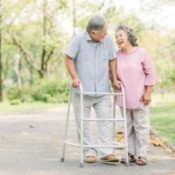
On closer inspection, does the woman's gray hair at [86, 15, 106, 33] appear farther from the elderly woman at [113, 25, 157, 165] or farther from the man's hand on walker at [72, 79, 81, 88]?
the man's hand on walker at [72, 79, 81, 88]

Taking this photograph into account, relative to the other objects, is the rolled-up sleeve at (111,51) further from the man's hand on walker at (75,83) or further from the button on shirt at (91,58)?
the man's hand on walker at (75,83)

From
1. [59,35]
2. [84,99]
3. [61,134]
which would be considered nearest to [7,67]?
[59,35]

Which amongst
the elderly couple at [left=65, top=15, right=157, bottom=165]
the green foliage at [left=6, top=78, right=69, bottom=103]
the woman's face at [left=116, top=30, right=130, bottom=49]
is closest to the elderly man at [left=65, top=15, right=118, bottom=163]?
the elderly couple at [left=65, top=15, right=157, bottom=165]

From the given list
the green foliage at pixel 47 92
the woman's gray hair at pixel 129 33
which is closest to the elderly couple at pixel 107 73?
the woman's gray hair at pixel 129 33

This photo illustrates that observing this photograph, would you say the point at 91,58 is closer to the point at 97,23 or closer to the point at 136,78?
the point at 97,23

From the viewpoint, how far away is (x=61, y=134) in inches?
489

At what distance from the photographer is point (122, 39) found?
7.76 metres

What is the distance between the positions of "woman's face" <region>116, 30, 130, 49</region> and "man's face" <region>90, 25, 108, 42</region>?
19 cm

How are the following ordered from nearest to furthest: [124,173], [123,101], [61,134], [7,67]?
[124,173], [123,101], [61,134], [7,67]

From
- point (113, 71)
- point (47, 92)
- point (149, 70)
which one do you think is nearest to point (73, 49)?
point (113, 71)

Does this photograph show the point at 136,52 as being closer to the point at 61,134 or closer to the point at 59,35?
the point at 61,134

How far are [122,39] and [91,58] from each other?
49 centimetres

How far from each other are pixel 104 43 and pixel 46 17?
29737mm

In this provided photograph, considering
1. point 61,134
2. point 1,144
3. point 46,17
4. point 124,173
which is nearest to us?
point 124,173
